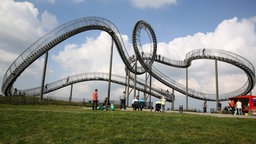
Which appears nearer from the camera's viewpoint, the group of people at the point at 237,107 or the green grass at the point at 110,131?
the green grass at the point at 110,131

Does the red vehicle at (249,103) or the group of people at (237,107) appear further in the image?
the red vehicle at (249,103)

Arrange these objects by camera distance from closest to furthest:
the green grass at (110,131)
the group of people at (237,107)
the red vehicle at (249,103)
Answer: the green grass at (110,131) < the group of people at (237,107) < the red vehicle at (249,103)

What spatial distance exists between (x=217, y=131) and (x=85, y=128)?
235 inches

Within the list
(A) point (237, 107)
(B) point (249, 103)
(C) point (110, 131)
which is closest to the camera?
(C) point (110, 131)

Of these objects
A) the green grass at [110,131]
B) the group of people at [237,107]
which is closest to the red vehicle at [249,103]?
the group of people at [237,107]

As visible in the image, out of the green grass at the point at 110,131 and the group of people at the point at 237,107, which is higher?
the group of people at the point at 237,107

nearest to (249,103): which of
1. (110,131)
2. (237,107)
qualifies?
(237,107)

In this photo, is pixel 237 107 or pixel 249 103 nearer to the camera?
pixel 237 107

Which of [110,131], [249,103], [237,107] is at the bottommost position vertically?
[110,131]

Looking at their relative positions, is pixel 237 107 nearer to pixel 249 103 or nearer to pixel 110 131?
pixel 249 103

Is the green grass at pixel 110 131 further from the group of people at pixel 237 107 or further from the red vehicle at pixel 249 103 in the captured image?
the red vehicle at pixel 249 103

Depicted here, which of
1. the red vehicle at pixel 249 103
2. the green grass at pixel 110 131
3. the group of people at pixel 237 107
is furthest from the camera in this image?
the red vehicle at pixel 249 103

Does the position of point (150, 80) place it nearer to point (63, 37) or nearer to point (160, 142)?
point (63, 37)

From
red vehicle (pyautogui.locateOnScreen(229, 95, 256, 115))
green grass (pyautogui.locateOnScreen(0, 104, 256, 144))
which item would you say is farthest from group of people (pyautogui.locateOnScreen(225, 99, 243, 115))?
green grass (pyautogui.locateOnScreen(0, 104, 256, 144))
